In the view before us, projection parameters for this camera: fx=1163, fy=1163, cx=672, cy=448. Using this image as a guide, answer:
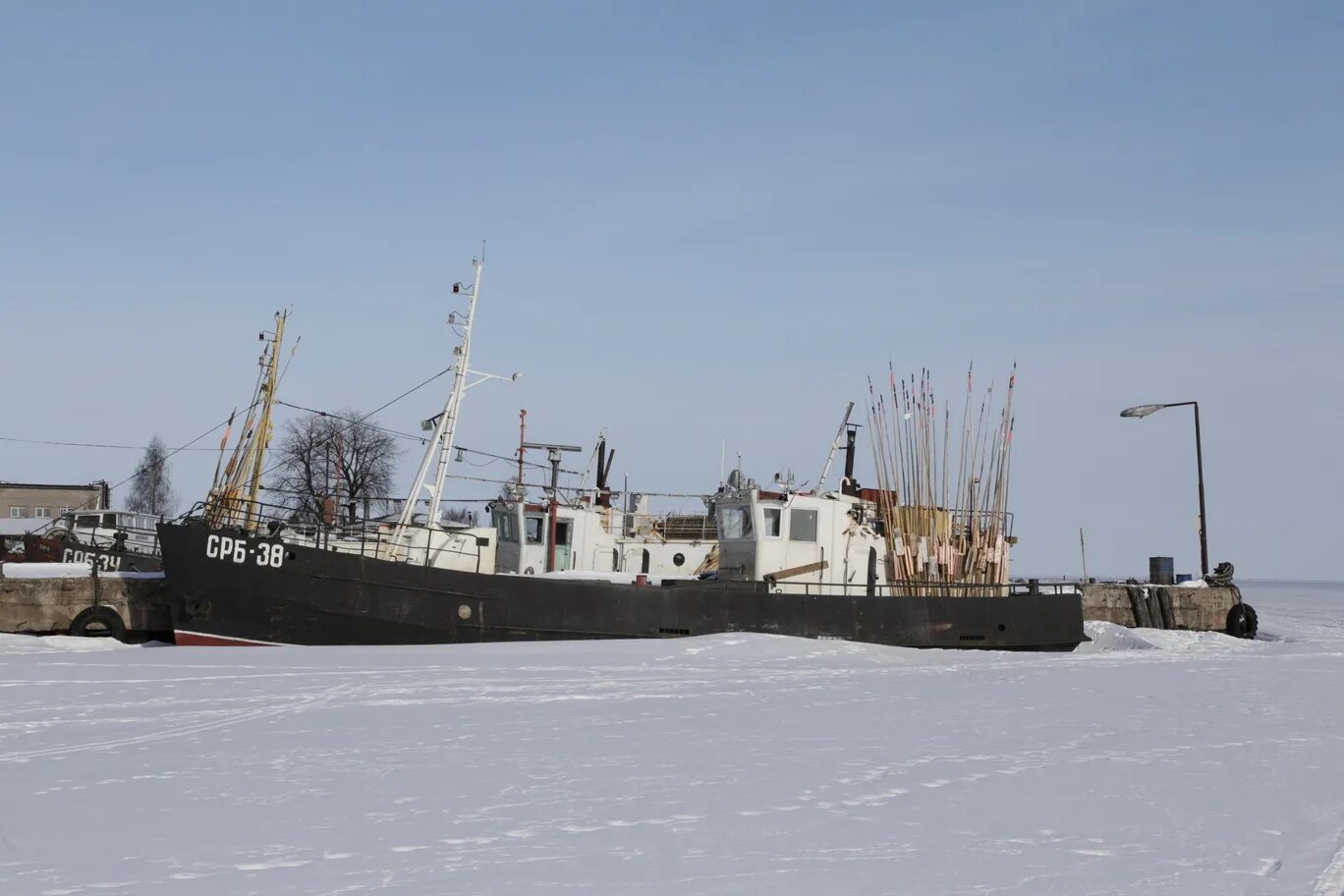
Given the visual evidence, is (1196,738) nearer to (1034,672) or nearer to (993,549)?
(1034,672)

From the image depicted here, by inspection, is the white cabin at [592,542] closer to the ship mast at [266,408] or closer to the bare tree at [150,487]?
the ship mast at [266,408]

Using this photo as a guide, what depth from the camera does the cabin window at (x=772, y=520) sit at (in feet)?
68.2

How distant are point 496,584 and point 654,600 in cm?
261

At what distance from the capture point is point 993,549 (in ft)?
74.3

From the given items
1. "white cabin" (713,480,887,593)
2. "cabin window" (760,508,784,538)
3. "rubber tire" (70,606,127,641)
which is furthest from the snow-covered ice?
"cabin window" (760,508,784,538)

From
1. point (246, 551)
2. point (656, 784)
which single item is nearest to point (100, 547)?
point (246, 551)

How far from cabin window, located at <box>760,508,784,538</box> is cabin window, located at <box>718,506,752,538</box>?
1.13ft

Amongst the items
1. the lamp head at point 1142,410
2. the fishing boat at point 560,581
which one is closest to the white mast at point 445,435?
the fishing boat at point 560,581

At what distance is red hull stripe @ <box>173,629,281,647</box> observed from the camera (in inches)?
711

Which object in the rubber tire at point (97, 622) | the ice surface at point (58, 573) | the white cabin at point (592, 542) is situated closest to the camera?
the rubber tire at point (97, 622)

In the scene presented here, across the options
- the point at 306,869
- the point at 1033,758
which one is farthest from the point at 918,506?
the point at 306,869

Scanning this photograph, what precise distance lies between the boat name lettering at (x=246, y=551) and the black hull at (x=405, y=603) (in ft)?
0.07

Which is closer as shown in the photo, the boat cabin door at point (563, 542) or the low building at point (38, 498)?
the boat cabin door at point (563, 542)

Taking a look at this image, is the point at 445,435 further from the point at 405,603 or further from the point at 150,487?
the point at 150,487
